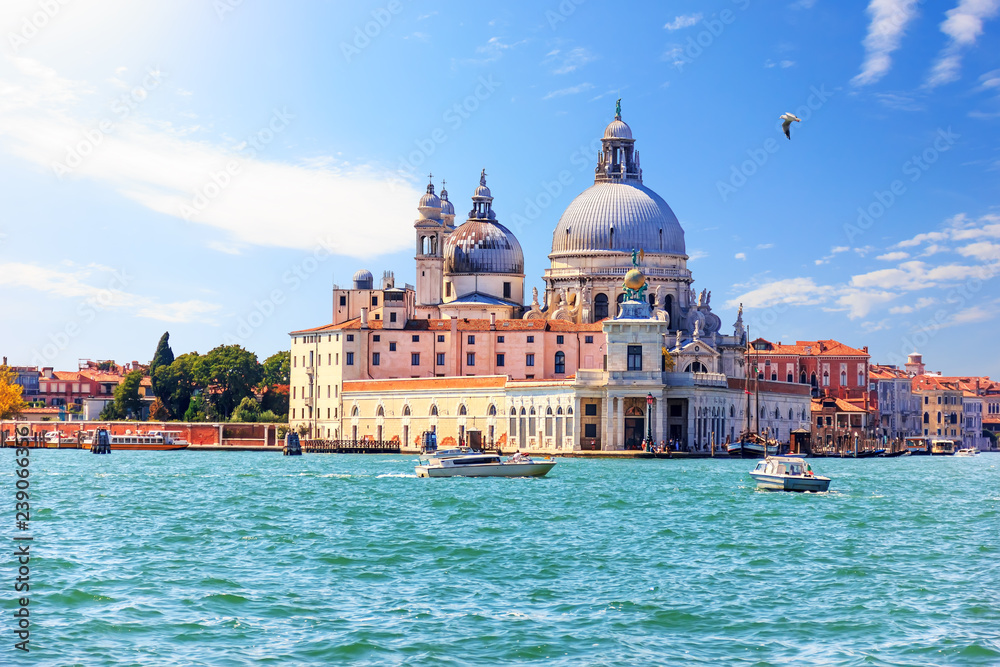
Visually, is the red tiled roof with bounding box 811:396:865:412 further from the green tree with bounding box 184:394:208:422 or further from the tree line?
the green tree with bounding box 184:394:208:422

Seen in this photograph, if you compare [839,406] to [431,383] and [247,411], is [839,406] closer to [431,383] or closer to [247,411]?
[431,383]

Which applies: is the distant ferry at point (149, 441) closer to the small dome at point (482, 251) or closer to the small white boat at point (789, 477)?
the small dome at point (482, 251)

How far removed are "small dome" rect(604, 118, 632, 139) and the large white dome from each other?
12.1 ft

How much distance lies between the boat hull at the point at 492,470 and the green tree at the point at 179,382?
54964 mm

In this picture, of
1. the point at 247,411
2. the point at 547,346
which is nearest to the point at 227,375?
the point at 247,411

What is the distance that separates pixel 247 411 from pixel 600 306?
2503 centimetres

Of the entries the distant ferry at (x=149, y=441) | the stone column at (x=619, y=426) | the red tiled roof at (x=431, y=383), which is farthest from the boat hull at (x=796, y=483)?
the distant ferry at (x=149, y=441)

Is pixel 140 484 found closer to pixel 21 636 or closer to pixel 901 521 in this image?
pixel 901 521

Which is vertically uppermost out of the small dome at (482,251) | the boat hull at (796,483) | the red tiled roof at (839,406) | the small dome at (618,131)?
the small dome at (618,131)

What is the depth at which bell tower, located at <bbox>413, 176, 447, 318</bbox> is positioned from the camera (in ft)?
286

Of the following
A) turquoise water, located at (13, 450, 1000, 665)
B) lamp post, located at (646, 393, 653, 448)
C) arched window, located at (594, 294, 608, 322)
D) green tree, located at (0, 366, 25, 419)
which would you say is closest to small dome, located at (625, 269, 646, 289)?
lamp post, located at (646, 393, 653, 448)

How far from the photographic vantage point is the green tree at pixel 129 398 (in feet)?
336

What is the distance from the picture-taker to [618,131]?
294ft

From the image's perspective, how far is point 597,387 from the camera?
71.3 m
